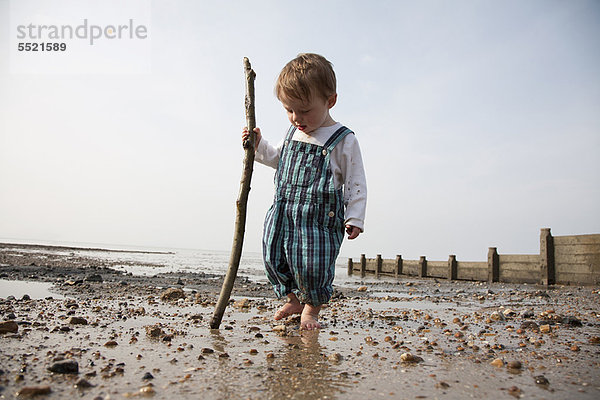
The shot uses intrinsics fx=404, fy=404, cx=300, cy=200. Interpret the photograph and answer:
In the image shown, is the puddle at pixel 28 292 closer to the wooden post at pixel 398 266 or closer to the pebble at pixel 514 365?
the pebble at pixel 514 365

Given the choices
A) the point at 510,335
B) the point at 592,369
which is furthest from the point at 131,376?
the point at 510,335

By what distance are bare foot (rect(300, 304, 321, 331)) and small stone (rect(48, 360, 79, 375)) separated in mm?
1612

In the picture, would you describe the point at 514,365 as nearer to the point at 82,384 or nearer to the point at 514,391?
the point at 514,391

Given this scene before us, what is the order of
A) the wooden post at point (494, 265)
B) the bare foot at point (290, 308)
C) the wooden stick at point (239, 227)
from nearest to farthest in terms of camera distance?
the wooden stick at point (239, 227), the bare foot at point (290, 308), the wooden post at point (494, 265)

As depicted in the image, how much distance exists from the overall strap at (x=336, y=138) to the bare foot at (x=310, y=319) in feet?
3.90

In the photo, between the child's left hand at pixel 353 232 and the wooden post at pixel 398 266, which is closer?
the child's left hand at pixel 353 232

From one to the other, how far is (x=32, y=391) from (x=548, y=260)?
1190 centimetres

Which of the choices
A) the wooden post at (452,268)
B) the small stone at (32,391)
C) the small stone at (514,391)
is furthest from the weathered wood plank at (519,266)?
the small stone at (32,391)

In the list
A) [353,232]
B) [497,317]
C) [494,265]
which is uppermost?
[353,232]

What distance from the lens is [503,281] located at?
497 inches

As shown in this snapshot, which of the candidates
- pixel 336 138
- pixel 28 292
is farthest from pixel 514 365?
pixel 28 292

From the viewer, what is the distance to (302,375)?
156cm

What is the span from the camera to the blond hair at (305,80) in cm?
286

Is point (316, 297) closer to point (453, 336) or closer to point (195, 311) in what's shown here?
point (453, 336)
